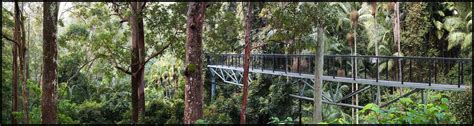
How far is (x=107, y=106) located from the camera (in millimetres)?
19750

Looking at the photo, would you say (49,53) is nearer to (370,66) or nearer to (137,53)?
(137,53)

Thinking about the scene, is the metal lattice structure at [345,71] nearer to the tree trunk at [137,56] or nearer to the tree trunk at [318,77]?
the tree trunk at [318,77]

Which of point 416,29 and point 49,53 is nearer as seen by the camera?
Result: point 49,53

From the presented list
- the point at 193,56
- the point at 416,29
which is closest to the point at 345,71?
the point at 193,56

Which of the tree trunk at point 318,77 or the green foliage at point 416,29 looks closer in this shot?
the tree trunk at point 318,77

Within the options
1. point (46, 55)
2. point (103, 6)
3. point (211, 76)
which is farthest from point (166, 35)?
point (211, 76)

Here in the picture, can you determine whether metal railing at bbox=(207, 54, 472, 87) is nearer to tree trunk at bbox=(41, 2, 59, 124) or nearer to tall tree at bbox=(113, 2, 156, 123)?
tall tree at bbox=(113, 2, 156, 123)

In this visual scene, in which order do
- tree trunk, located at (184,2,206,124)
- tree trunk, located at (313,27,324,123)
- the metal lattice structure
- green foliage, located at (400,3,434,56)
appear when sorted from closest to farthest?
1. tree trunk, located at (184,2,206,124)
2. tree trunk, located at (313,27,324,123)
3. the metal lattice structure
4. green foliage, located at (400,3,434,56)

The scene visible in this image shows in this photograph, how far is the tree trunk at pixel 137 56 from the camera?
11.8 m

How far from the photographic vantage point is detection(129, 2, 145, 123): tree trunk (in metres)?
11.8

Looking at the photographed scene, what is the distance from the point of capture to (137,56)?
1205 centimetres

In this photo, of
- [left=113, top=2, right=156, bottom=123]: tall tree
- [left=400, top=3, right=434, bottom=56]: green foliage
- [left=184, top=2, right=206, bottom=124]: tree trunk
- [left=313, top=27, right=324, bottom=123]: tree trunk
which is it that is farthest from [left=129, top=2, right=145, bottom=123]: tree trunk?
[left=400, top=3, right=434, bottom=56]: green foliage

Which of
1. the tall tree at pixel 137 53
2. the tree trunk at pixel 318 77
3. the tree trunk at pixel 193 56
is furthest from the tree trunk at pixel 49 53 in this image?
the tree trunk at pixel 318 77

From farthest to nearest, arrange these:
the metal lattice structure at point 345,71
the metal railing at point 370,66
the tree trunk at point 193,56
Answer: the metal railing at point 370,66, the metal lattice structure at point 345,71, the tree trunk at point 193,56
